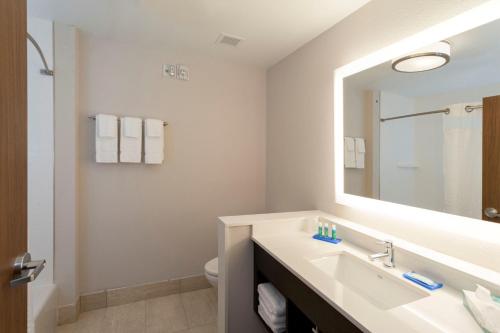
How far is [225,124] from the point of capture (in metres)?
2.63

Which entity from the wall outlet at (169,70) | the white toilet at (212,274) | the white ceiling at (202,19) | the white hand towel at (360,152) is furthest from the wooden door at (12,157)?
the white hand towel at (360,152)

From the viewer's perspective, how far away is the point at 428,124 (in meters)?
1.37

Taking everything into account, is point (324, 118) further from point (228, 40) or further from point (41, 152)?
point (41, 152)

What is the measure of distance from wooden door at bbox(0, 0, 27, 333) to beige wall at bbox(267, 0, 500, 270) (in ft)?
5.48

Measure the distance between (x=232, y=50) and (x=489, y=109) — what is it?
1945 mm

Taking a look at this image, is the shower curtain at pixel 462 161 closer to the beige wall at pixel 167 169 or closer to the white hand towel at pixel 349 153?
the white hand towel at pixel 349 153

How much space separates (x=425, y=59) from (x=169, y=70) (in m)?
2.03

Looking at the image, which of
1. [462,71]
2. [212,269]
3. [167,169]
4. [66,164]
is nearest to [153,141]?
[167,169]

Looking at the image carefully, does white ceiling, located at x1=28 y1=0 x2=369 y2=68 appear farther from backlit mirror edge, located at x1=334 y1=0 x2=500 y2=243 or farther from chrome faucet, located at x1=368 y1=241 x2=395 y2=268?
chrome faucet, located at x1=368 y1=241 x2=395 y2=268

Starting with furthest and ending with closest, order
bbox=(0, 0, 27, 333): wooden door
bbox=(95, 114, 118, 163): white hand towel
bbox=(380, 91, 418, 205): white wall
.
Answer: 1. bbox=(95, 114, 118, 163): white hand towel
2. bbox=(380, 91, 418, 205): white wall
3. bbox=(0, 0, 27, 333): wooden door

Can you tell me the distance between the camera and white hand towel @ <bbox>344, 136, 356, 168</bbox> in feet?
5.85

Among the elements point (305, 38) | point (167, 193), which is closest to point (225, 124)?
point (167, 193)

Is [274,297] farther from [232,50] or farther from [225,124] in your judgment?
[232,50]

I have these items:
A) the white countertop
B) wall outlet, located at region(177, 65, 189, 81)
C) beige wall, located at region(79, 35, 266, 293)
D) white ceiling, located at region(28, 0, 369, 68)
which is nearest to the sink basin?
the white countertop
